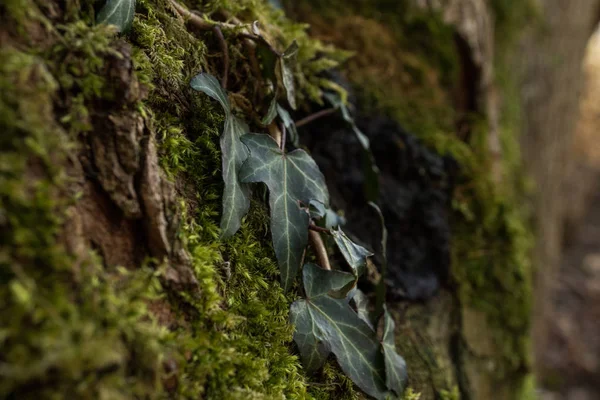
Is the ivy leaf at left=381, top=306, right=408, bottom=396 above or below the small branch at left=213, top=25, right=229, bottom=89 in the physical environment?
below

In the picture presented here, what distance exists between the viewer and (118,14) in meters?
0.87

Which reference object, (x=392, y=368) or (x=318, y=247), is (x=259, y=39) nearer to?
(x=318, y=247)

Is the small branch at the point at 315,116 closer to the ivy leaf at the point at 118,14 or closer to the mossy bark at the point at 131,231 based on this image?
the mossy bark at the point at 131,231

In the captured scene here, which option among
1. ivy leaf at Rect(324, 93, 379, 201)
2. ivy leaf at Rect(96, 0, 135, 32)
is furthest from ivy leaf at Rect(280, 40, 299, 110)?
ivy leaf at Rect(96, 0, 135, 32)

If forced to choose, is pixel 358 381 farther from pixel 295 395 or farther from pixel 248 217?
pixel 248 217

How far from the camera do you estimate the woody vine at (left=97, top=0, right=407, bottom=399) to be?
3.22 feet

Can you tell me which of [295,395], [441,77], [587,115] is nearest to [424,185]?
[441,77]

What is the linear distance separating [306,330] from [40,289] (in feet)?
1.76

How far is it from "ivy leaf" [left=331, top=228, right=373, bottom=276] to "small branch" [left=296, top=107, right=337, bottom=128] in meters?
0.46

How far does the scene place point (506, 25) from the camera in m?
2.74

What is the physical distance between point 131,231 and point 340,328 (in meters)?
0.51

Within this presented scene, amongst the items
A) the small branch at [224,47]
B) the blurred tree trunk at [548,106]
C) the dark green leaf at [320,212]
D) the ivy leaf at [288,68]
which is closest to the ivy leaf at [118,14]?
the small branch at [224,47]

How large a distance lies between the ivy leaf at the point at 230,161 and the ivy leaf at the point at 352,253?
0.77 ft

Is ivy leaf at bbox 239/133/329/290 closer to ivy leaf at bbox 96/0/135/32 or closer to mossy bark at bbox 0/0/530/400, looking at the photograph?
mossy bark at bbox 0/0/530/400
